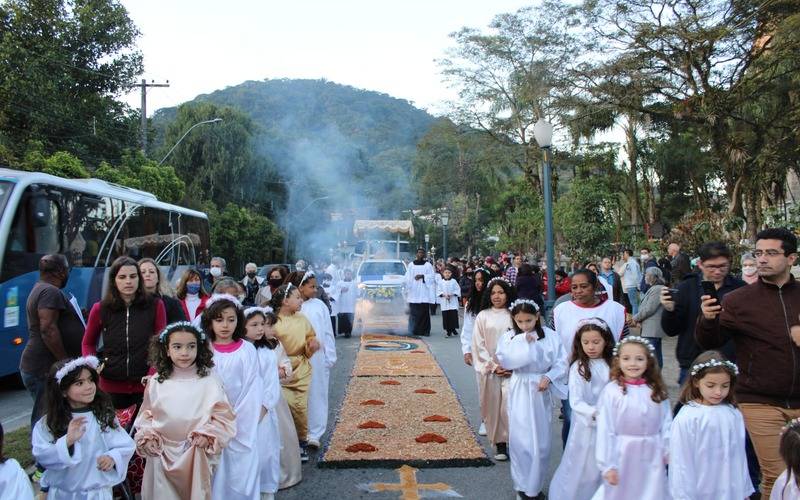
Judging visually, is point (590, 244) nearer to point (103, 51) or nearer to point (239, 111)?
point (103, 51)

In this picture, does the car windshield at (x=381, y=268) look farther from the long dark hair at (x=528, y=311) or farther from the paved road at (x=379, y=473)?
the long dark hair at (x=528, y=311)

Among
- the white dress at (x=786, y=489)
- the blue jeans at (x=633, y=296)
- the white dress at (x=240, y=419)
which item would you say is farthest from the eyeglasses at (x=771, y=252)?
the blue jeans at (x=633, y=296)

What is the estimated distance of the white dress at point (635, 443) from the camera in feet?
13.9

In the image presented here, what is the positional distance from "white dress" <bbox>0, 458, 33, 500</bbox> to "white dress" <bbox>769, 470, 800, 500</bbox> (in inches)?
137

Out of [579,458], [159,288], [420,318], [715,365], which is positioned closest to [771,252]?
[715,365]

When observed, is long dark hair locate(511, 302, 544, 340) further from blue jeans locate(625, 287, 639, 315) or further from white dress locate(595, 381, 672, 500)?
blue jeans locate(625, 287, 639, 315)

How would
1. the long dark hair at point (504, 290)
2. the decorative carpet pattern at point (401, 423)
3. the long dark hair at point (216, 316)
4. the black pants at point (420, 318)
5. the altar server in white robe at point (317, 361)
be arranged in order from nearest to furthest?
the long dark hair at point (216, 316) < the decorative carpet pattern at point (401, 423) < the long dark hair at point (504, 290) < the altar server in white robe at point (317, 361) < the black pants at point (420, 318)

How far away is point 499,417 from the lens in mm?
6516

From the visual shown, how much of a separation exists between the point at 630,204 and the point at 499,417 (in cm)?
3107

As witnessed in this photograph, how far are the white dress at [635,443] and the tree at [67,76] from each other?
23862 millimetres

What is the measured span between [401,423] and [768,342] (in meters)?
4.38

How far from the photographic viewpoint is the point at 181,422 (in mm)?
4305

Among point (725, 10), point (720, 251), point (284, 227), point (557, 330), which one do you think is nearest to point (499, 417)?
point (557, 330)

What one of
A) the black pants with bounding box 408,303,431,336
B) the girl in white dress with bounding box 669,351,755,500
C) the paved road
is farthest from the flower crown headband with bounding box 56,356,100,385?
the black pants with bounding box 408,303,431,336
